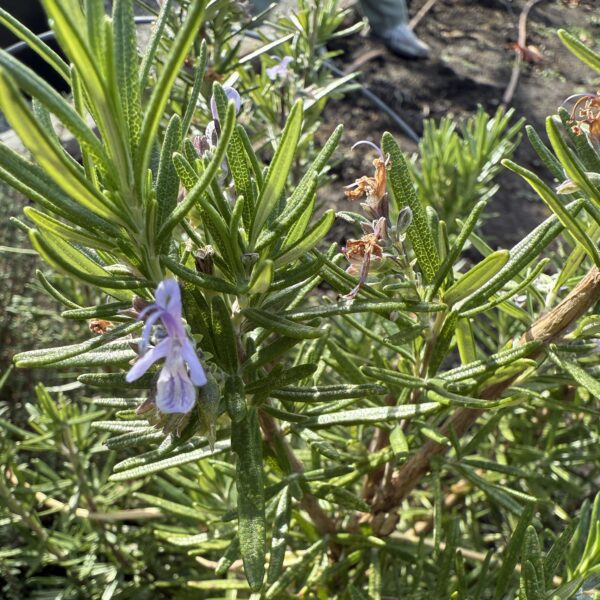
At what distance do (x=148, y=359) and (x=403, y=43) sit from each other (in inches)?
157

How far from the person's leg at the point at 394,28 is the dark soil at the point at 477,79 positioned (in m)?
0.07

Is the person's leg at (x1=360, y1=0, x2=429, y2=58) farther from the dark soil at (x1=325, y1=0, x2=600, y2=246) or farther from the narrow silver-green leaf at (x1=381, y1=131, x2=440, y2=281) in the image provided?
the narrow silver-green leaf at (x1=381, y1=131, x2=440, y2=281)

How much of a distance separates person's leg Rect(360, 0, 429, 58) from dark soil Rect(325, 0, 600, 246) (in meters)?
0.07

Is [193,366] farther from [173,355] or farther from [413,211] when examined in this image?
[413,211]

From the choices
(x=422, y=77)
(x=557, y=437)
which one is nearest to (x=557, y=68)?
(x=422, y=77)

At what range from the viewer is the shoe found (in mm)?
4031

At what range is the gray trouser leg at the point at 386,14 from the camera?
4.16 m

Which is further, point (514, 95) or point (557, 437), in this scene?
point (514, 95)

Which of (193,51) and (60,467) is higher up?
(193,51)

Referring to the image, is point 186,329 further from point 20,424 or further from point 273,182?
point 20,424

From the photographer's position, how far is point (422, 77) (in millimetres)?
3869

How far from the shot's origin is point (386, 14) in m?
4.18

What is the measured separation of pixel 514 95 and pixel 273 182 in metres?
3.47

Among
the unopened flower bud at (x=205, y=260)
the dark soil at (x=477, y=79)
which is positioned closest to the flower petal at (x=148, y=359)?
the unopened flower bud at (x=205, y=260)
